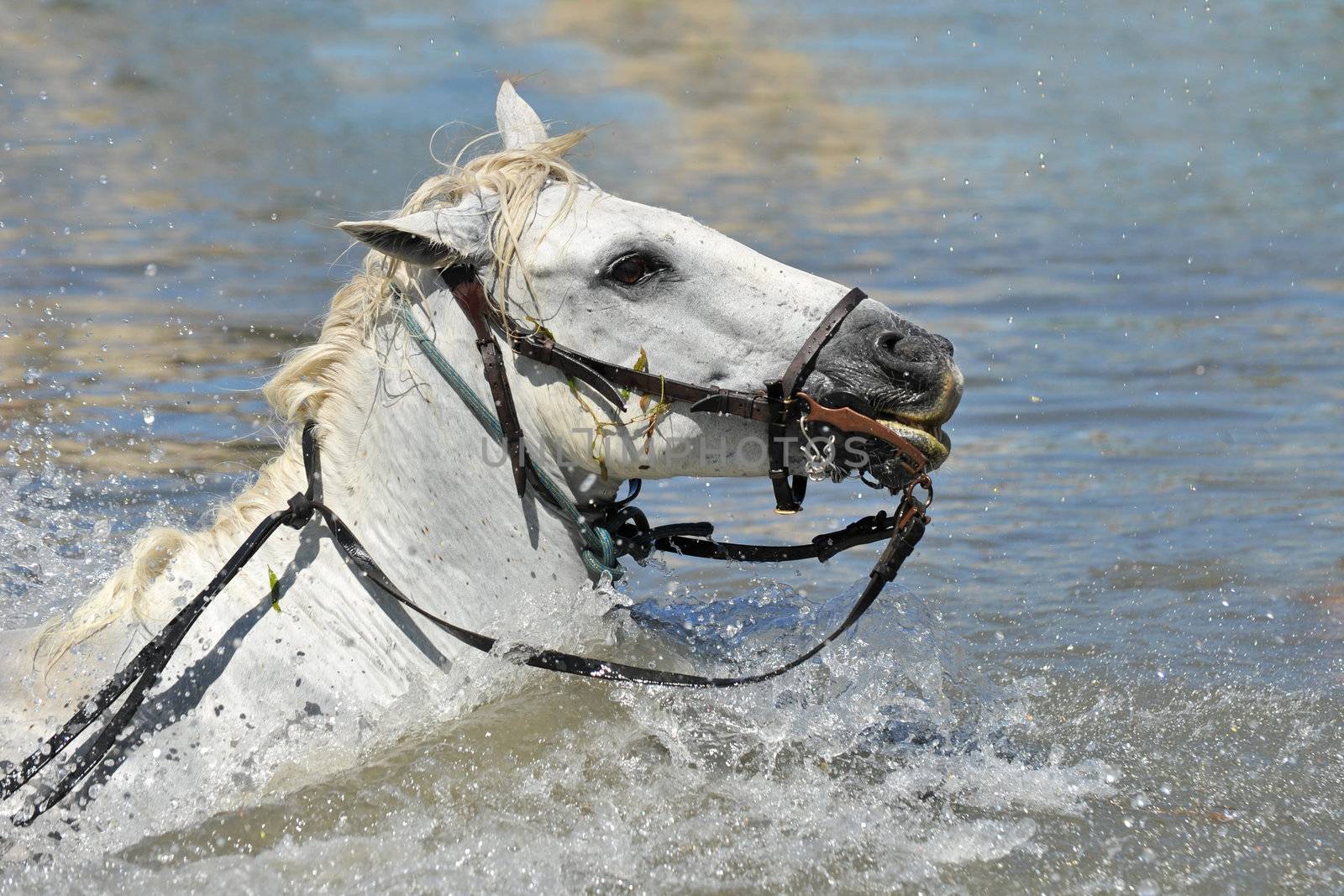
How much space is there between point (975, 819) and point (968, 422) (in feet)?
16.0

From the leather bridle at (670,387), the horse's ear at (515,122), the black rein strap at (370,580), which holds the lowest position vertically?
the black rein strap at (370,580)

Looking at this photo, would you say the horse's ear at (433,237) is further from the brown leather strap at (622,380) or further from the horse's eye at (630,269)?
the horse's eye at (630,269)

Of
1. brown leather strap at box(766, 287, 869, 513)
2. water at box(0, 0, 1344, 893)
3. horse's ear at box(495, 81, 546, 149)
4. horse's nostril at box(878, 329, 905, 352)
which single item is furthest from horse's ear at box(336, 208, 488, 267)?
water at box(0, 0, 1344, 893)

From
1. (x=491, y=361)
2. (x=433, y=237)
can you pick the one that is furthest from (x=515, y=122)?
(x=491, y=361)

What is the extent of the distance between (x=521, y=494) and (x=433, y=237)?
0.62 metres

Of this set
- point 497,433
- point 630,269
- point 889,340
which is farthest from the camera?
point 497,433

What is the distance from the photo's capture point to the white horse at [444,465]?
3.19 metres

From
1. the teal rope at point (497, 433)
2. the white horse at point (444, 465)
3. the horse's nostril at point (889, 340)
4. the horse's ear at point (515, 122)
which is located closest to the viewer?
the horse's nostril at point (889, 340)

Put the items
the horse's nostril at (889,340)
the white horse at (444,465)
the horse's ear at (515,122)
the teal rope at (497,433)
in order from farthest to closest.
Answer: the horse's ear at (515,122)
the teal rope at (497,433)
the white horse at (444,465)
the horse's nostril at (889,340)

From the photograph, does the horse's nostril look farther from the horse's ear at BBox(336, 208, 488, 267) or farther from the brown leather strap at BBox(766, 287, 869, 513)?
the horse's ear at BBox(336, 208, 488, 267)

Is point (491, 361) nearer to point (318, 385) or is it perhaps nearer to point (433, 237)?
point (433, 237)

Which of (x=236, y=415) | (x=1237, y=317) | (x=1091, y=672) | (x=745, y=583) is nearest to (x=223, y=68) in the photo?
(x=236, y=415)

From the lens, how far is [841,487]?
746 centimetres

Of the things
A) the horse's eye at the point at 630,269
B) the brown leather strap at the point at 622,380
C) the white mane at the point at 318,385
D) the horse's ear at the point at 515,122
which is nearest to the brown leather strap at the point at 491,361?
the brown leather strap at the point at 622,380
